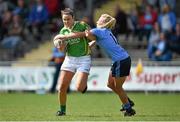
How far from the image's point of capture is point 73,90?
2819 cm

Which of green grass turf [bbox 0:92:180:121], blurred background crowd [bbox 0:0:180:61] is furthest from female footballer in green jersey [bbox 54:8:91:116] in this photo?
blurred background crowd [bbox 0:0:180:61]

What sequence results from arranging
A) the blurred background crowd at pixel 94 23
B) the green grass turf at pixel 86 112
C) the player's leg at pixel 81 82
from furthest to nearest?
the blurred background crowd at pixel 94 23 < the player's leg at pixel 81 82 < the green grass turf at pixel 86 112

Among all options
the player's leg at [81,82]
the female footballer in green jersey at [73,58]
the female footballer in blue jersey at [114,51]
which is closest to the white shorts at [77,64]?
the female footballer in green jersey at [73,58]

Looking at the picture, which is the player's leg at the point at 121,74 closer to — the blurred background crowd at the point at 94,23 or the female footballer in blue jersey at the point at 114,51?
the female footballer in blue jersey at the point at 114,51

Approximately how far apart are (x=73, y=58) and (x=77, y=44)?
327 millimetres

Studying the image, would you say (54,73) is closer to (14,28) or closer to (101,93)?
(101,93)

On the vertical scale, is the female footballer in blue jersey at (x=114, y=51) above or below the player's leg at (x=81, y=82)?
above

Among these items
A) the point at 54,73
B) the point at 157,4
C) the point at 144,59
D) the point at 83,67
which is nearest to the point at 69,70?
the point at 83,67

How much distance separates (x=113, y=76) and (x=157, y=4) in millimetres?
16929

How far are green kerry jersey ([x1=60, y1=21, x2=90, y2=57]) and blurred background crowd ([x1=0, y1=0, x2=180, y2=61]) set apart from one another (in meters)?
12.5

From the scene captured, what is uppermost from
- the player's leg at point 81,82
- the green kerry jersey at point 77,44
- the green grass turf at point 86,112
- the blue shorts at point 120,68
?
the green kerry jersey at point 77,44

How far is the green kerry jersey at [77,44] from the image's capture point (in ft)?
53.8

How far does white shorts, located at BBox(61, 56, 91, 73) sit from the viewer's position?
53.9 feet

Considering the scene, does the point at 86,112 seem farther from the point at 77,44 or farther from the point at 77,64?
the point at 77,44
